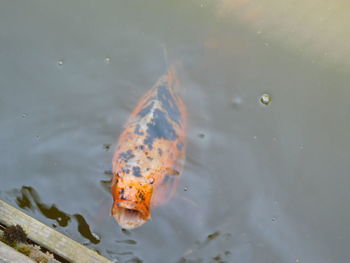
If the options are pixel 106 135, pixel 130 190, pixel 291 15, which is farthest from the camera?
pixel 291 15

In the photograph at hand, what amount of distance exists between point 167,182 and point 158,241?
1.85 ft

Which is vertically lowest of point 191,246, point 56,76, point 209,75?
point 191,246

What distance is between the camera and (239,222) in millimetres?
4109

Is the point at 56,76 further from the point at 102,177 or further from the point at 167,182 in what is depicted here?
the point at 167,182

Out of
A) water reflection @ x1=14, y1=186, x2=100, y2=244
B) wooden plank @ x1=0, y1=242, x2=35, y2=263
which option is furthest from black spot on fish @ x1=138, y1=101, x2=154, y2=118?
wooden plank @ x1=0, y1=242, x2=35, y2=263

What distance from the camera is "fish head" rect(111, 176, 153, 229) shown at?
375cm

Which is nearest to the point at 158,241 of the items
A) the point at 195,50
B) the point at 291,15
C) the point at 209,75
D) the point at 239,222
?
the point at 239,222

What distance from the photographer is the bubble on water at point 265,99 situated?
4855 millimetres

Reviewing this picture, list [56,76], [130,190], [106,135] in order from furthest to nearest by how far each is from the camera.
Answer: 1. [56,76]
2. [106,135]
3. [130,190]

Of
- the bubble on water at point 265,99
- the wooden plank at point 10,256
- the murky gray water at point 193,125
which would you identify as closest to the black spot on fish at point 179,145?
the murky gray water at point 193,125

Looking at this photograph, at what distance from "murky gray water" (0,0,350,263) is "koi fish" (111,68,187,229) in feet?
0.40

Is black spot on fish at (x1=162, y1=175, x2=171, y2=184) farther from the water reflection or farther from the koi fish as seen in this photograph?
the water reflection

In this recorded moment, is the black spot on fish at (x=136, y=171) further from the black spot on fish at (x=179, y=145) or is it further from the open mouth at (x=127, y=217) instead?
the black spot on fish at (x=179, y=145)

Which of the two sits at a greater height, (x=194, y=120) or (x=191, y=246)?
(x=194, y=120)
